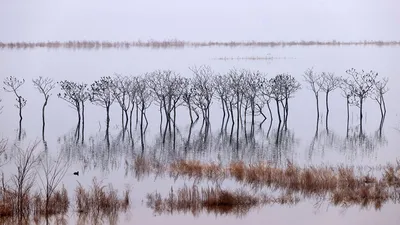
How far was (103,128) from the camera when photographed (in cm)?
916

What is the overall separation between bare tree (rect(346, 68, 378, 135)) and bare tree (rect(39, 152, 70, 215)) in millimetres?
3373

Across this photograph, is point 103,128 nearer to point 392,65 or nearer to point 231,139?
point 231,139

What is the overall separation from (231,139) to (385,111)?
1.82 m

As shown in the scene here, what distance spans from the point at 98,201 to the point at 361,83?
3339 millimetres

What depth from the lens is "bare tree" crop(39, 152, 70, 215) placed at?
339 inches

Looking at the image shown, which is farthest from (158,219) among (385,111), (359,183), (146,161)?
(385,111)

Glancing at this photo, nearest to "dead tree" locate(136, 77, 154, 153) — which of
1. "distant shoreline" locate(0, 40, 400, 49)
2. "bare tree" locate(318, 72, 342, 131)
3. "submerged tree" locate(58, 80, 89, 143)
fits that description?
"distant shoreline" locate(0, 40, 400, 49)

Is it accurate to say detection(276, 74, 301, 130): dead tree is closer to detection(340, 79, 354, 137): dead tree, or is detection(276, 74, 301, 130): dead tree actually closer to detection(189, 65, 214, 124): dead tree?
detection(340, 79, 354, 137): dead tree

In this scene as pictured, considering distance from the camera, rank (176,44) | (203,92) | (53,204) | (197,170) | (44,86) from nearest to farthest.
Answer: (53,204)
(197,170)
(44,86)
(203,92)
(176,44)

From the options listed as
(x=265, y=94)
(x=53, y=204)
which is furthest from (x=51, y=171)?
(x=265, y=94)

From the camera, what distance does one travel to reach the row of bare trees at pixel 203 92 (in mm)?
9227

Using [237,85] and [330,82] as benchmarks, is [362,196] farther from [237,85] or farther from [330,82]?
[237,85]

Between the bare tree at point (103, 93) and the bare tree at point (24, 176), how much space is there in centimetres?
83

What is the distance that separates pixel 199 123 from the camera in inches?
365
